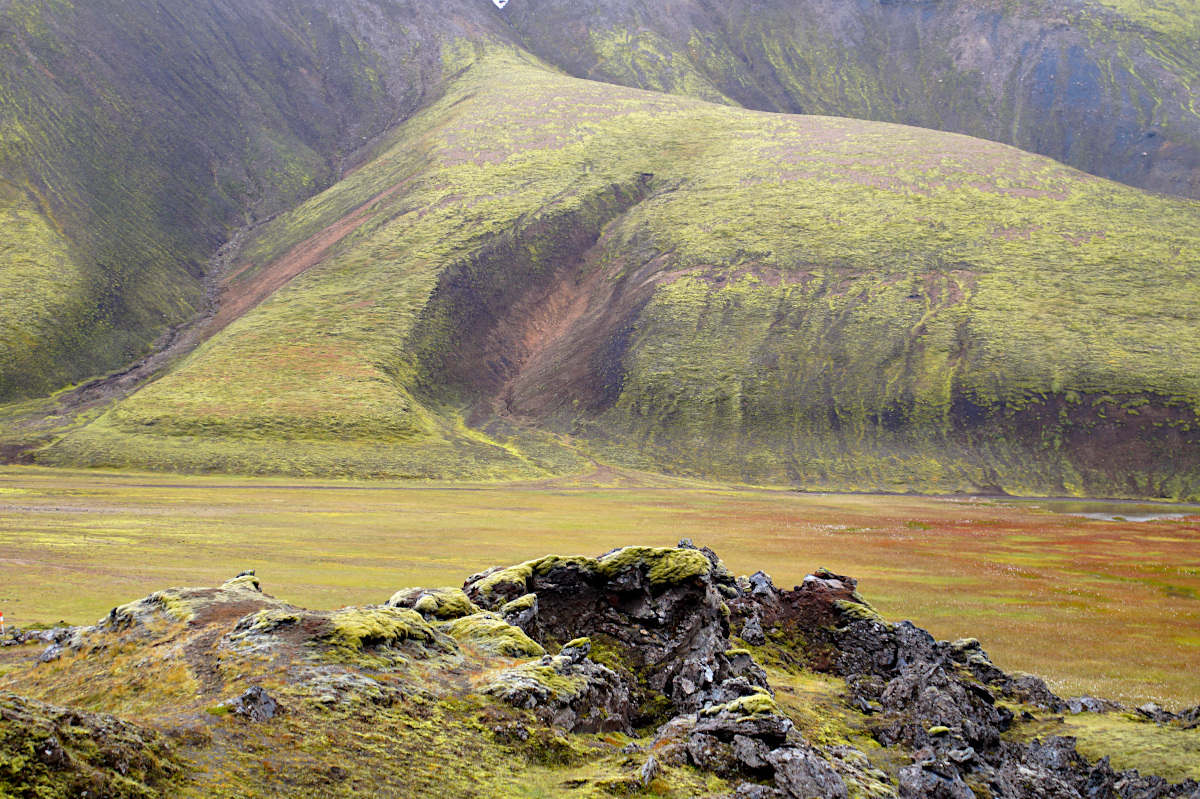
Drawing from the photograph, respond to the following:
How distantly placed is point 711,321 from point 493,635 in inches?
4135

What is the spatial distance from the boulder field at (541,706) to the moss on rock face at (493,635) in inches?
2.0

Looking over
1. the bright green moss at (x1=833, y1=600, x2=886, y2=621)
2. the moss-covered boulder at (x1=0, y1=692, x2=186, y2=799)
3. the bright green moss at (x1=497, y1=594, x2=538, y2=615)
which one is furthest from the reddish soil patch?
the moss-covered boulder at (x1=0, y1=692, x2=186, y2=799)

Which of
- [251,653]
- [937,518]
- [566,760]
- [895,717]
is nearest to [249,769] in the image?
[251,653]

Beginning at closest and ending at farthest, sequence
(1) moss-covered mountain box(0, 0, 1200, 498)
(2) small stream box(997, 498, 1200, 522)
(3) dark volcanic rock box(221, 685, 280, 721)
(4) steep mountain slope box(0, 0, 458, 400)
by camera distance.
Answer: (3) dark volcanic rock box(221, 685, 280, 721) → (2) small stream box(997, 498, 1200, 522) → (1) moss-covered mountain box(0, 0, 1200, 498) → (4) steep mountain slope box(0, 0, 458, 400)

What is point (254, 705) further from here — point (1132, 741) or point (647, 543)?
point (647, 543)

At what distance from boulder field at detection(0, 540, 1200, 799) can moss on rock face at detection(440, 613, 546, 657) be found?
51 mm

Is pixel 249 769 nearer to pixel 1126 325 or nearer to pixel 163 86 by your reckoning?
pixel 1126 325

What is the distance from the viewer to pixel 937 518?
62000mm

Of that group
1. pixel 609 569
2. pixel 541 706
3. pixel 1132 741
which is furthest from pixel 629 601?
pixel 1132 741

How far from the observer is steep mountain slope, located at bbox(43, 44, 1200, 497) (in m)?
92.2

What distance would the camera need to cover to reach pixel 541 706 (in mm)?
13422

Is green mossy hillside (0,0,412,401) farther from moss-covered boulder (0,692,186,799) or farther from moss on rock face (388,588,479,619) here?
moss-covered boulder (0,692,186,799)

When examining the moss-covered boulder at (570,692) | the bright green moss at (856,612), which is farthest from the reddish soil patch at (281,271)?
the moss-covered boulder at (570,692)

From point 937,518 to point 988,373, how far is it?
49377 millimetres
